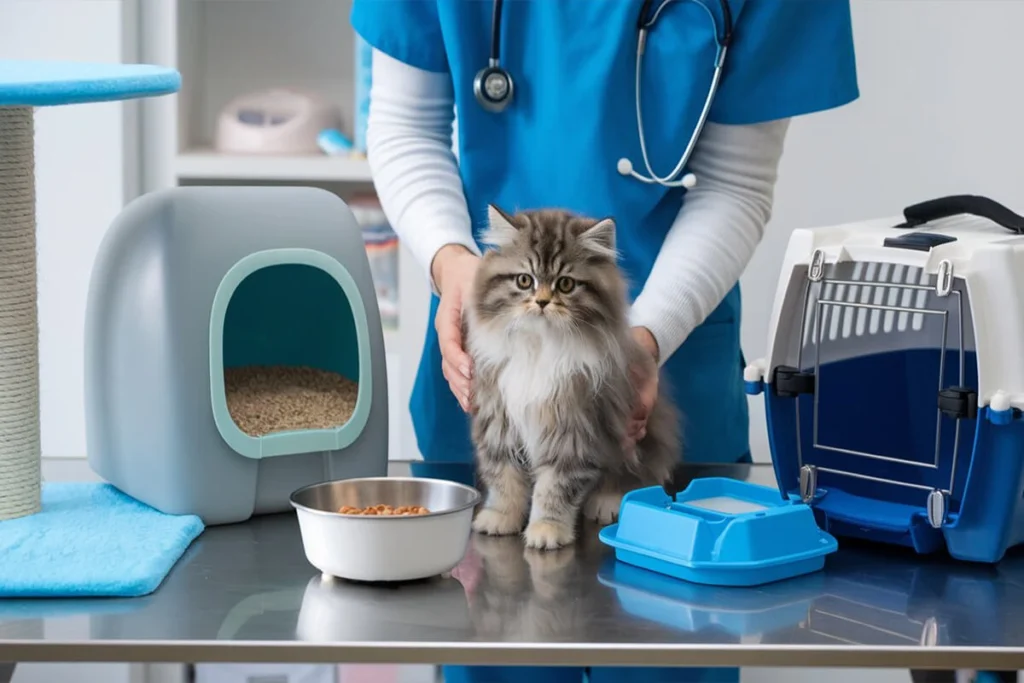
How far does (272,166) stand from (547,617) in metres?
2.18

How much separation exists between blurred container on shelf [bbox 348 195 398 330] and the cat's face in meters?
1.85

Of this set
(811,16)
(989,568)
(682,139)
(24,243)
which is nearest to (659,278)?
(682,139)

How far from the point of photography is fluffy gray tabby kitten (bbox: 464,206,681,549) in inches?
52.1

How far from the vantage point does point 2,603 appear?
1.11 meters

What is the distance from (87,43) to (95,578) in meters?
2.13

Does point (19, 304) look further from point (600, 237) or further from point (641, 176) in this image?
point (641, 176)

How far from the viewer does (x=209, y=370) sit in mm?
1394

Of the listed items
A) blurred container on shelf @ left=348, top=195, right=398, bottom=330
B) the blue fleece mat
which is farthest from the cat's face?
blurred container on shelf @ left=348, top=195, right=398, bottom=330

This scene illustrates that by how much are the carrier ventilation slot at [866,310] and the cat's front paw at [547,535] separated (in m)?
0.37

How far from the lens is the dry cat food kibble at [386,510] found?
3.85 feet

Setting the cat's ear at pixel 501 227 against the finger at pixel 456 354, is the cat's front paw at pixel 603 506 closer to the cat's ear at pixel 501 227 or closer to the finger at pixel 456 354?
the finger at pixel 456 354

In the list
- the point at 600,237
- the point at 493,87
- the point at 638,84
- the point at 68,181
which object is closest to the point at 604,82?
the point at 638,84

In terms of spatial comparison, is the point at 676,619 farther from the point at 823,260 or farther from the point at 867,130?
the point at 867,130

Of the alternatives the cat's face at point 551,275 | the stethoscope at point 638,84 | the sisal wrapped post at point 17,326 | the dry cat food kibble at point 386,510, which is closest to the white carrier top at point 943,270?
the cat's face at point 551,275
